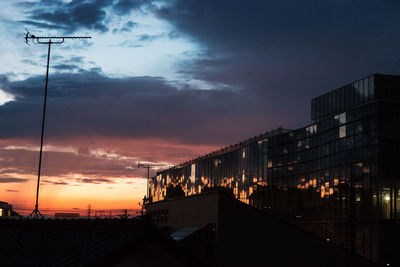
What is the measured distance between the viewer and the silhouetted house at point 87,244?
15797mm

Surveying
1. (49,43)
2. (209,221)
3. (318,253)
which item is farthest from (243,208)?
(49,43)

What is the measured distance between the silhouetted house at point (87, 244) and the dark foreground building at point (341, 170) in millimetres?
30069

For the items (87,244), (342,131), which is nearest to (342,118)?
(342,131)

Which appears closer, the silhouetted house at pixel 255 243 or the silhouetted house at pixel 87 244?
the silhouetted house at pixel 87 244

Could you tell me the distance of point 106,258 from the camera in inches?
613

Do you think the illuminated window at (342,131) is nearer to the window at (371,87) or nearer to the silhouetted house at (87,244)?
the window at (371,87)

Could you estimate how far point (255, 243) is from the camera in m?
48.0

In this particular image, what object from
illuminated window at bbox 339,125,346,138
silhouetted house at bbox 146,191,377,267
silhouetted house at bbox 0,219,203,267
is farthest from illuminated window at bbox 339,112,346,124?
silhouetted house at bbox 0,219,203,267

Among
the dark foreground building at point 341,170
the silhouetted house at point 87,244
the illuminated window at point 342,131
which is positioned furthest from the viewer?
the illuminated window at point 342,131

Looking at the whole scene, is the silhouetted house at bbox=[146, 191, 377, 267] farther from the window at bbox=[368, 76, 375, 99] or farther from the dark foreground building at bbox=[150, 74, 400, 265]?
the window at bbox=[368, 76, 375, 99]

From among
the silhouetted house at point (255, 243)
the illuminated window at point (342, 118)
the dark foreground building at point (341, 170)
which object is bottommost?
the silhouetted house at point (255, 243)

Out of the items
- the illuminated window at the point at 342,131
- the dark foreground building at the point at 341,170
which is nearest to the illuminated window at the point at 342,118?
the dark foreground building at the point at 341,170

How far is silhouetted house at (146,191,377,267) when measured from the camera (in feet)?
156

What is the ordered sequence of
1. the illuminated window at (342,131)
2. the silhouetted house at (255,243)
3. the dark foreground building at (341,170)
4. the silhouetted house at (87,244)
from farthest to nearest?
the illuminated window at (342,131) → the dark foreground building at (341,170) → the silhouetted house at (255,243) → the silhouetted house at (87,244)
